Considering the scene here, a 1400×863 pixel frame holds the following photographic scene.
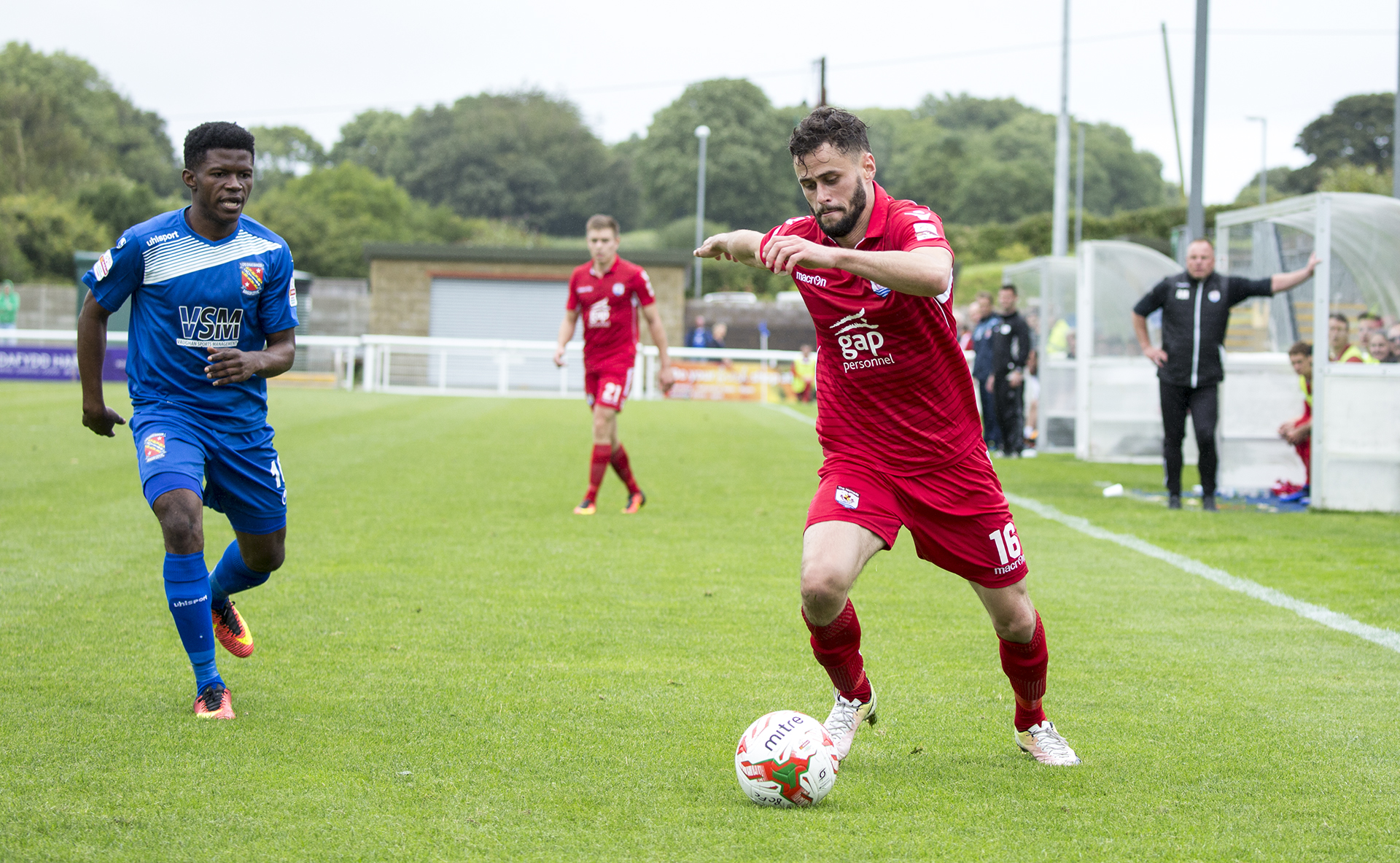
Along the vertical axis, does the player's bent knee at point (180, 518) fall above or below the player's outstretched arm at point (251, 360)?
below

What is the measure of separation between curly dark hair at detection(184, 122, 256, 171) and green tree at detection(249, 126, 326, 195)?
9405cm

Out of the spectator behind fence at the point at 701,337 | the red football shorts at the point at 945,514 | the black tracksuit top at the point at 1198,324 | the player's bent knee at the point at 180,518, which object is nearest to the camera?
the red football shorts at the point at 945,514

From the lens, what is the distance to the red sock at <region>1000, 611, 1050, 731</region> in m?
4.17

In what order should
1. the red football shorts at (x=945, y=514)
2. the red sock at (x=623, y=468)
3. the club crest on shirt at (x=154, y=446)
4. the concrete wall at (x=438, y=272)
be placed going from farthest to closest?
1. the concrete wall at (x=438, y=272)
2. the red sock at (x=623, y=468)
3. the club crest on shirt at (x=154, y=446)
4. the red football shorts at (x=945, y=514)

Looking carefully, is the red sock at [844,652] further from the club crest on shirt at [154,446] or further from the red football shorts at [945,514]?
the club crest on shirt at [154,446]

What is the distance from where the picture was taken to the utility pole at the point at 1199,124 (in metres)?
14.2

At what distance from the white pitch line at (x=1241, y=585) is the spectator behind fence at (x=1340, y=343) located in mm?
2863

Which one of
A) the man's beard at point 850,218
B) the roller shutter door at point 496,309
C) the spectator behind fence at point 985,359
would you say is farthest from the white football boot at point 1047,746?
the roller shutter door at point 496,309

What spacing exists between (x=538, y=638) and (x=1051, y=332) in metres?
14.0

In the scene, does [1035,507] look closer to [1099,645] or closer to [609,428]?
[609,428]

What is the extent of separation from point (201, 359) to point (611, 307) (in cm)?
588

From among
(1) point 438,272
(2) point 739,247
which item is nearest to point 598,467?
(2) point 739,247

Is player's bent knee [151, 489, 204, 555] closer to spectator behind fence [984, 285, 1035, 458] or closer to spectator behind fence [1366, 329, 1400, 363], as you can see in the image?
spectator behind fence [1366, 329, 1400, 363]

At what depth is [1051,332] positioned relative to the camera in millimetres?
18375
